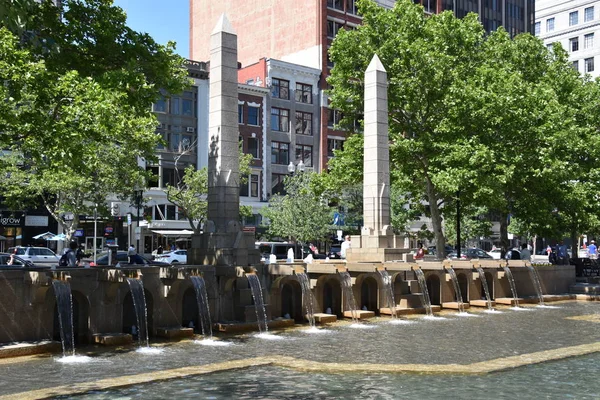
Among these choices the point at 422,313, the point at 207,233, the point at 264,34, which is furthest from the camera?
the point at 264,34

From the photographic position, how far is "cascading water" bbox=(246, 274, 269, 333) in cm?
2019

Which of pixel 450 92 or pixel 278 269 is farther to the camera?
pixel 450 92

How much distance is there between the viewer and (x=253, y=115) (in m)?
69.0

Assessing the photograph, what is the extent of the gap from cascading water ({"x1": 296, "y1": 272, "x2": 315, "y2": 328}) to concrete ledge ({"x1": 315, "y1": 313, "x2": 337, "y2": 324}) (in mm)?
191

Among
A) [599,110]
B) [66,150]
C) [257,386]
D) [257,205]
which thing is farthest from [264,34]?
[257,386]

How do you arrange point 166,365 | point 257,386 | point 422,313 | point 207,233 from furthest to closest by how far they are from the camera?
point 422,313
point 207,233
point 166,365
point 257,386

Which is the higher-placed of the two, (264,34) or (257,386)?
(264,34)

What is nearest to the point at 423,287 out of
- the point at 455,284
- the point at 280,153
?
the point at 455,284

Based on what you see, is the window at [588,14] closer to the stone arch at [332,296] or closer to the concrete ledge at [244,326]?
the stone arch at [332,296]

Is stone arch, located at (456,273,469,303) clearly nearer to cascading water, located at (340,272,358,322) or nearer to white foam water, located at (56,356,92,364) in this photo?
cascading water, located at (340,272,358,322)

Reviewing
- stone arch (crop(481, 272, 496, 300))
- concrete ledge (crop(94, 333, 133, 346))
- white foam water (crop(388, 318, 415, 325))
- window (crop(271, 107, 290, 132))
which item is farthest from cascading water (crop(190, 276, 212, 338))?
window (crop(271, 107, 290, 132))

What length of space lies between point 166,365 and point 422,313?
1345 cm

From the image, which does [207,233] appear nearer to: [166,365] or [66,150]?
[66,150]

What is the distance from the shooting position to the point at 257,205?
225ft
